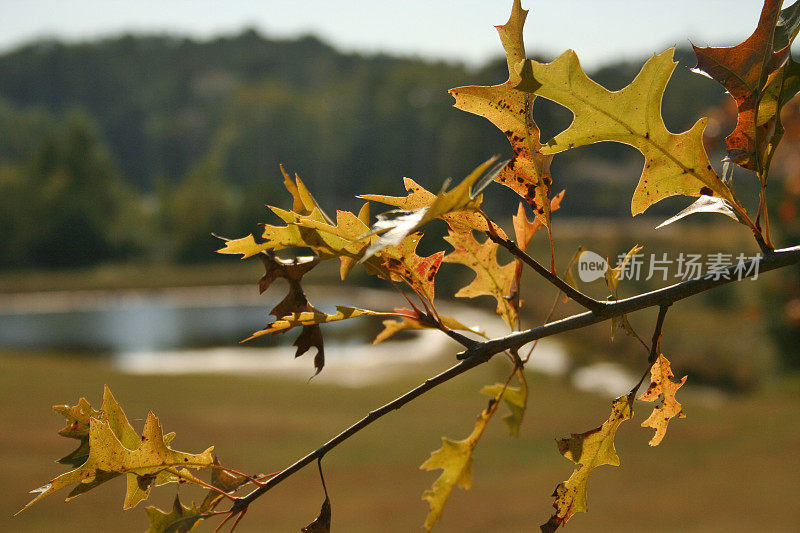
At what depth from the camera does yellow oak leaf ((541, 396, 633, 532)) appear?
0.45 meters

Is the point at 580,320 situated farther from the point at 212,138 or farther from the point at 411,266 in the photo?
the point at 212,138

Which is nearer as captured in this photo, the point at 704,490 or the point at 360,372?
the point at 704,490

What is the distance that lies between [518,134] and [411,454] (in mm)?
4554

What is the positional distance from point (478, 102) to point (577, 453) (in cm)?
24

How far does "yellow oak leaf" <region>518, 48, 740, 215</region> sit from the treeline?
398 inches

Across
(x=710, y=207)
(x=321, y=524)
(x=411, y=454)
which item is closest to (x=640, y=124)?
(x=710, y=207)

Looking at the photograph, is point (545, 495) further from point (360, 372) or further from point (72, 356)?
point (72, 356)

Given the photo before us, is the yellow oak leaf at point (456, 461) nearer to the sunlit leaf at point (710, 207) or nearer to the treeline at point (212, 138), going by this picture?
the sunlit leaf at point (710, 207)

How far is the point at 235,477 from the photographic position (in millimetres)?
431

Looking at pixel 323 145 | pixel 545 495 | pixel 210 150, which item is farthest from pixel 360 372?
pixel 210 150

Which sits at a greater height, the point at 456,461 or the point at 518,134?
the point at 518,134

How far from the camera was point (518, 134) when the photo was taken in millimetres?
444
